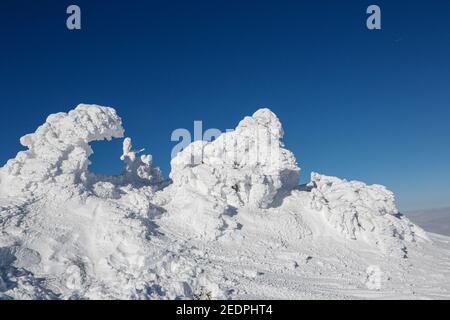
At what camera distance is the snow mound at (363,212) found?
42.4 metres

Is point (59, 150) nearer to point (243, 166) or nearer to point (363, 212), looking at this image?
point (243, 166)

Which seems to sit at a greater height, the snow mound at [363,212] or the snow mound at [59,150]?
the snow mound at [59,150]

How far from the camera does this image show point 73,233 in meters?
33.6

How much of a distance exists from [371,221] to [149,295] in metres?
26.2

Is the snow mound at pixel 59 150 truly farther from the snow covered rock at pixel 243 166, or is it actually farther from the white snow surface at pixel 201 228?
the snow covered rock at pixel 243 166

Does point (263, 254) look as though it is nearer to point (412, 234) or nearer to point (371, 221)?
point (371, 221)

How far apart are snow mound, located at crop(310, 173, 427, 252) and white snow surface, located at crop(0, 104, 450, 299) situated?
5.4 inches
